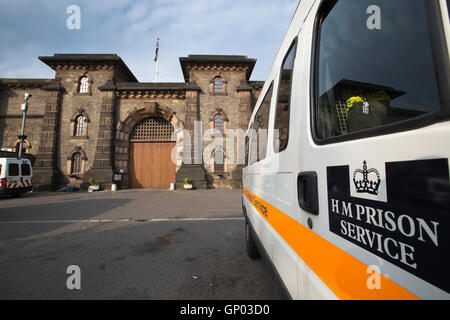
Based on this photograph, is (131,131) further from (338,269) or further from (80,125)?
(338,269)

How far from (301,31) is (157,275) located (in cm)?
297

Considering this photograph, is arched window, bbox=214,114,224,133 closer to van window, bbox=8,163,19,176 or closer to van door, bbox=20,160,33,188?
van door, bbox=20,160,33,188

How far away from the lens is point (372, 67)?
787 millimetres

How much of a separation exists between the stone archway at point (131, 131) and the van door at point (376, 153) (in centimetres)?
1397

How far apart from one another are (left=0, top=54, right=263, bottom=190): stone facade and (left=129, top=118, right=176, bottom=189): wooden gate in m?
0.53

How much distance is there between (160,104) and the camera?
15359 millimetres

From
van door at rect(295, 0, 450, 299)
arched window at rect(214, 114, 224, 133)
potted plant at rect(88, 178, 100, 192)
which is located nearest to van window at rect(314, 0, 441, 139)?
van door at rect(295, 0, 450, 299)

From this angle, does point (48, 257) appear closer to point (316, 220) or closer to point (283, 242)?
point (283, 242)

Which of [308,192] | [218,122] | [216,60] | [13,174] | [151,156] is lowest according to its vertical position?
[308,192]

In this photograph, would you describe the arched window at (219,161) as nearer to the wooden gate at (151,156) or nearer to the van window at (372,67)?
the wooden gate at (151,156)

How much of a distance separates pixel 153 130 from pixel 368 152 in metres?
16.8

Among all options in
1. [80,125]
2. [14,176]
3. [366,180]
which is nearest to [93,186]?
[14,176]

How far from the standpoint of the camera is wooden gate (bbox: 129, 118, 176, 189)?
50.8 ft

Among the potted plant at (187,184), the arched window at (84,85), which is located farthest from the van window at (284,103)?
the arched window at (84,85)
